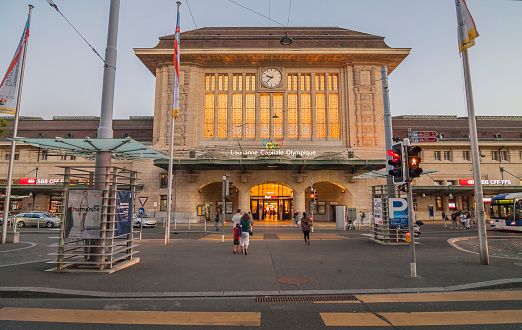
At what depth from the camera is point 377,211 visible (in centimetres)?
1714

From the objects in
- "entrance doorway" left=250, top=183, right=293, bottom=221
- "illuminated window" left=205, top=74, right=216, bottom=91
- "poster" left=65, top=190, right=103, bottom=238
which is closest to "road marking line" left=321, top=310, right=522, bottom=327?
"poster" left=65, top=190, right=103, bottom=238

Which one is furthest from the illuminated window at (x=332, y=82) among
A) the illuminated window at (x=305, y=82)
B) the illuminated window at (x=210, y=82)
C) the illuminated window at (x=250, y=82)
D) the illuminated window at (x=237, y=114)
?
the illuminated window at (x=210, y=82)

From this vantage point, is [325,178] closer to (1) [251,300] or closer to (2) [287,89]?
(2) [287,89]

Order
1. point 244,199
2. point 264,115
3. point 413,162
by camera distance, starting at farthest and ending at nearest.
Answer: point 264,115
point 244,199
point 413,162

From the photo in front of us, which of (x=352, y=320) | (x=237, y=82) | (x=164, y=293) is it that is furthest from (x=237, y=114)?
(x=352, y=320)

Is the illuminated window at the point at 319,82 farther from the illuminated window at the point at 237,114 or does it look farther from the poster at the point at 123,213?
the poster at the point at 123,213

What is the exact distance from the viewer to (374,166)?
118ft

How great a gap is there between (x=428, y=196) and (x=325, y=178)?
17.5 meters

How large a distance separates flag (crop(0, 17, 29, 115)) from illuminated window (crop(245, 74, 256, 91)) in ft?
87.0

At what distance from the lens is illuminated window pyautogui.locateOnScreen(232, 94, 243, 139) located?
38.4 m

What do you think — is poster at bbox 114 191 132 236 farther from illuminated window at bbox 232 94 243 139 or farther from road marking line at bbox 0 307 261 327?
illuminated window at bbox 232 94 243 139

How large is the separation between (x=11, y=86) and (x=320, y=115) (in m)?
31.5

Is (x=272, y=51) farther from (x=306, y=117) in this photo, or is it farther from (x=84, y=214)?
(x=84, y=214)

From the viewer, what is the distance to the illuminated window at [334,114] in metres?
38.9
